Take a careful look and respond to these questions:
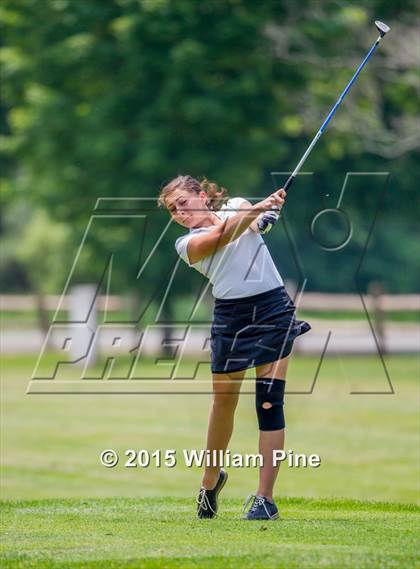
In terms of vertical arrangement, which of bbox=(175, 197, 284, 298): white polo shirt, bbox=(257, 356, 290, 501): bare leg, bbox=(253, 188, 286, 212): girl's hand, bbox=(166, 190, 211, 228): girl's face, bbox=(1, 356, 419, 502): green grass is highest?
bbox=(253, 188, 286, 212): girl's hand

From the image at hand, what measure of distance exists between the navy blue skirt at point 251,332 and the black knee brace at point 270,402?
121mm

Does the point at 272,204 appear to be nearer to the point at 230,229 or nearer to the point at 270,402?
the point at 230,229

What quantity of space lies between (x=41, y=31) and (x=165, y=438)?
15.2 meters

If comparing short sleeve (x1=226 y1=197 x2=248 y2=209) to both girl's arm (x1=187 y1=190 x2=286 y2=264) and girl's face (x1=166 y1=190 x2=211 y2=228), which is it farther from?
girl's face (x1=166 y1=190 x2=211 y2=228)

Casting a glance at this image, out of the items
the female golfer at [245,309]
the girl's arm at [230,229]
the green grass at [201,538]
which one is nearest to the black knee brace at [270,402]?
the female golfer at [245,309]

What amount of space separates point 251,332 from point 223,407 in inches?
17.8

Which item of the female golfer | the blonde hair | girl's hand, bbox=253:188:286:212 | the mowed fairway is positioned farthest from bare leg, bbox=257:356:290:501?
the blonde hair

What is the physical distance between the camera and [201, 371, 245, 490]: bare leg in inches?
297

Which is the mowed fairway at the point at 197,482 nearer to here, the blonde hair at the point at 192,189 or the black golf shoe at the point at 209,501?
the black golf shoe at the point at 209,501

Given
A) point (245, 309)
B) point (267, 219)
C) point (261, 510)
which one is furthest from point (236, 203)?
point (261, 510)

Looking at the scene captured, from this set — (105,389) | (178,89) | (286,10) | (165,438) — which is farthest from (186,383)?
(286,10)

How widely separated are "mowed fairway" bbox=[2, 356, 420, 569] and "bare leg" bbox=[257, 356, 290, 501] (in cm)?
25

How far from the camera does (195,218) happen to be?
24.7 feet

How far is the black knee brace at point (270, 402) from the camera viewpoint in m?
7.46
